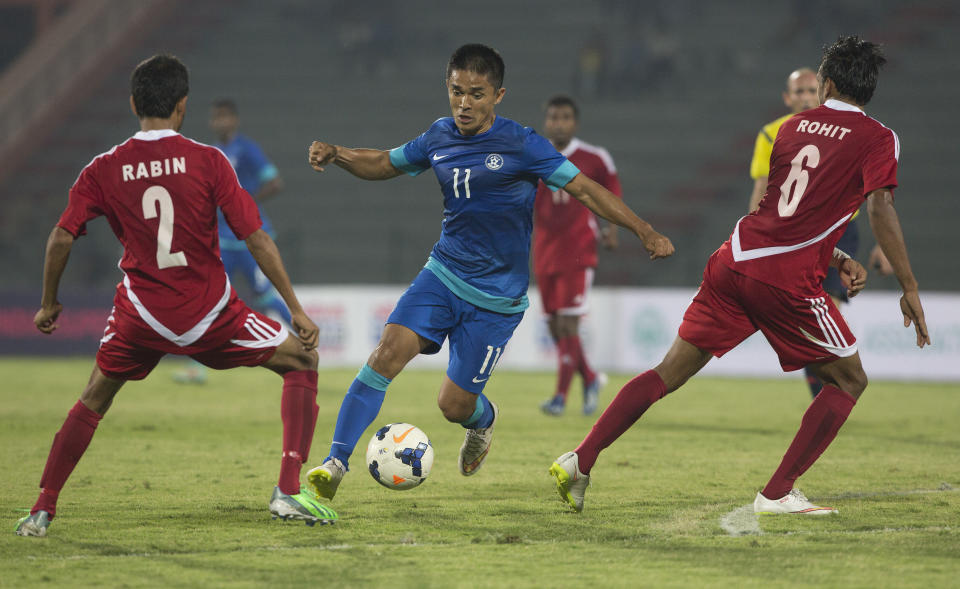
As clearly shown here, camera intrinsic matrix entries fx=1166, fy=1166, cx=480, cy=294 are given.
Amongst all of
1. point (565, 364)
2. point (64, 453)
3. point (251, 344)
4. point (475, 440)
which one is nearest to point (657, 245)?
point (475, 440)

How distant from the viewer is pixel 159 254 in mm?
4992

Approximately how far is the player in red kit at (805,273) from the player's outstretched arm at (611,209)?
1.48 feet

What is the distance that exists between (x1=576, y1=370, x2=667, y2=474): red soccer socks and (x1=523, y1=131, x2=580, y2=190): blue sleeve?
3.35 feet

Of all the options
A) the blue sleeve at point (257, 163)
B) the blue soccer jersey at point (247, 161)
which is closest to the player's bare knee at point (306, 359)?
the blue soccer jersey at point (247, 161)

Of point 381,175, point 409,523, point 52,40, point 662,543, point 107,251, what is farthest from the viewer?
point 52,40

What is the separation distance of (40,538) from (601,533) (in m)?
2.41

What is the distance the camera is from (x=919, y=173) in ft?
70.7

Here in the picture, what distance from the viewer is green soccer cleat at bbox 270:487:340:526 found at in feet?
17.1

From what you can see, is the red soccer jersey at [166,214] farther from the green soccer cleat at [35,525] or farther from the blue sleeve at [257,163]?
the blue sleeve at [257,163]

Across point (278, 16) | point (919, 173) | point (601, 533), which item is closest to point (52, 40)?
point (278, 16)

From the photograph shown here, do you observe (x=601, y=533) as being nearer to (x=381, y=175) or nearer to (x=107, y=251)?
(x=381, y=175)

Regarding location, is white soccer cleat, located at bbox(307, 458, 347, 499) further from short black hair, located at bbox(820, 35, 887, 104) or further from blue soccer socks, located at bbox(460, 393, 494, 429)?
short black hair, located at bbox(820, 35, 887, 104)

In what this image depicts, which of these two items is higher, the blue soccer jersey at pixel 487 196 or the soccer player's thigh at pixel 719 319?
the blue soccer jersey at pixel 487 196

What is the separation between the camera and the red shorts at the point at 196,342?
16.6ft
